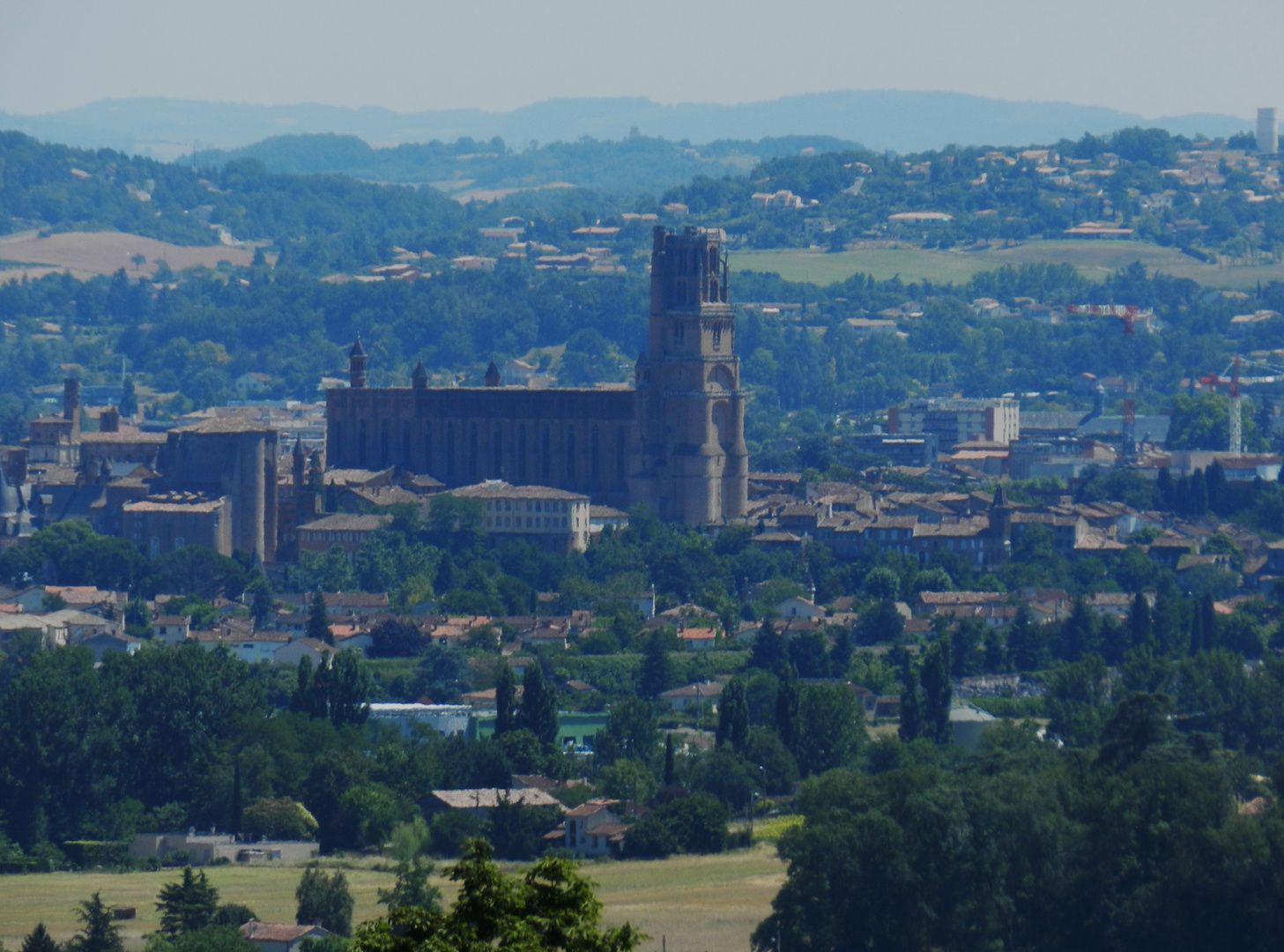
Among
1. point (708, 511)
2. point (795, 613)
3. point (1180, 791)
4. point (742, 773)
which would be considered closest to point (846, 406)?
point (708, 511)

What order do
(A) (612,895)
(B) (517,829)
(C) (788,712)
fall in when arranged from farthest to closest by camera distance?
(C) (788,712), (B) (517,829), (A) (612,895)

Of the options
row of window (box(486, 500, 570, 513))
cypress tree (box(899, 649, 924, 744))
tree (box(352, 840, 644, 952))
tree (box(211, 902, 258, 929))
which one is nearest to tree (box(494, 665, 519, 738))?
cypress tree (box(899, 649, 924, 744))

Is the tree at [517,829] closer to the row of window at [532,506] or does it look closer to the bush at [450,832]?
the bush at [450,832]

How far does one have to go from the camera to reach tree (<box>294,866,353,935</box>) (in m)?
56.8

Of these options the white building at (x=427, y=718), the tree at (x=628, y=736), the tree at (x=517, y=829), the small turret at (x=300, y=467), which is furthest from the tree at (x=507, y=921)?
the small turret at (x=300, y=467)

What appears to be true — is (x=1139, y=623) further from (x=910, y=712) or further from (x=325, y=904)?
(x=325, y=904)

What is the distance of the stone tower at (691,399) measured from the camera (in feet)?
387

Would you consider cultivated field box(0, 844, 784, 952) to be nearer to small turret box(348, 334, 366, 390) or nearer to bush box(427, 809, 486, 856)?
bush box(427, 809, 486, 856)

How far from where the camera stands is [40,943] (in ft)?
171

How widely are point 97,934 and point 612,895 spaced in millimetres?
10150

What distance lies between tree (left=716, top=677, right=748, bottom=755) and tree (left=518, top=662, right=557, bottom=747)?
11.9 ft

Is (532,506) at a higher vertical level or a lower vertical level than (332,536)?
higher

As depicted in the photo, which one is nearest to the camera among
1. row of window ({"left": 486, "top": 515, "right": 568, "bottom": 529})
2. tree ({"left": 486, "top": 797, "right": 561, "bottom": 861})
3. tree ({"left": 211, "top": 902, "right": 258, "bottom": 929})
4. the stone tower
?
tree ({"left": 211, "top": 902, "right": 258, "bottom": 929})

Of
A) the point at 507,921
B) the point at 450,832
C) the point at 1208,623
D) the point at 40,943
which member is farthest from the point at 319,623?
the point at 507,921
